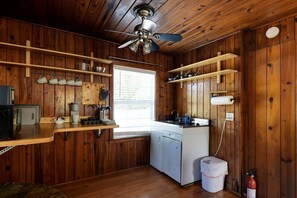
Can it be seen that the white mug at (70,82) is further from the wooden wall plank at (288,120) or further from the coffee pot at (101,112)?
the wooden wall plank at (288,120)

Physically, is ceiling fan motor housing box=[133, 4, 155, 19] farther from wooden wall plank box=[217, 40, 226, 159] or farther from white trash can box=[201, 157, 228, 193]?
white trash can box=[201, 157, 228, 193]

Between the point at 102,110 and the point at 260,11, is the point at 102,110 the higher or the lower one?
the lower one

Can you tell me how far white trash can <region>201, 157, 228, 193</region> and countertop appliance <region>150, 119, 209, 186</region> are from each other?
19 centimetres

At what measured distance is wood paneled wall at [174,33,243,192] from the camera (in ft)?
7.64

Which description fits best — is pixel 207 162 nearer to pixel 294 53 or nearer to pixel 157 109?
pixel 157 109

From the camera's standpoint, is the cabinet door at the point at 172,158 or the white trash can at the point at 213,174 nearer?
the white trash can at the point at 213,174

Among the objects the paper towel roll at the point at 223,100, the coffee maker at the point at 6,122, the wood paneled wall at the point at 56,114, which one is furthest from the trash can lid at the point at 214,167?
the coffee maker at the point at 6,122

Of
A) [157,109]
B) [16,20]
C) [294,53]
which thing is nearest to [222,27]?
[294,53]

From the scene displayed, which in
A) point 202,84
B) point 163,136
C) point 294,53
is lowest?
point 163,136

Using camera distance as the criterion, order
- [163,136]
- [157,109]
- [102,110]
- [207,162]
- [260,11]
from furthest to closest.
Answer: [157,109], [163,136], [102,110], [207,162], [260,11]

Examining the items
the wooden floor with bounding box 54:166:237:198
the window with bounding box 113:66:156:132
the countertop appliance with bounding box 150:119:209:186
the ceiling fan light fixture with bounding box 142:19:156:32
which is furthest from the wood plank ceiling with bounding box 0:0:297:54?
the wooden floor with bounding box 54:166:237:198

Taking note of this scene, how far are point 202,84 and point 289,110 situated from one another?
127 centimetres

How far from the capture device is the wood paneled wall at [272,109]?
1.90m

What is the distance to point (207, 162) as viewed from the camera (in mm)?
2393
